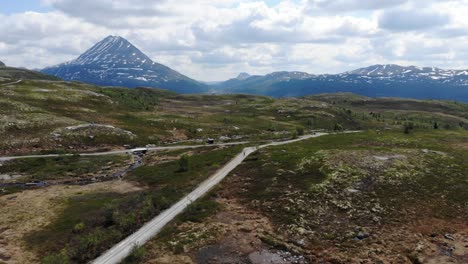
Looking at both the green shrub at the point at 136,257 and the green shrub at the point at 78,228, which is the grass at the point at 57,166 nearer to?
the green shrub at the point at 78,228

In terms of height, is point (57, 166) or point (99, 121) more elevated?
point (99, 121)

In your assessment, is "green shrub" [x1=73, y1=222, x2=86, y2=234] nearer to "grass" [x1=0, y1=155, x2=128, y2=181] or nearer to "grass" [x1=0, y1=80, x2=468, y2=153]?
"grass" [x1=0, y1=155, x2=128, y2=181]

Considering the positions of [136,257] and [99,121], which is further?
[99,121]

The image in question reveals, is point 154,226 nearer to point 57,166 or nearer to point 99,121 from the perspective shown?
point 57,166

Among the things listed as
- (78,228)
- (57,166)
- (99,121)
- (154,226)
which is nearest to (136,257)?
(154,226)

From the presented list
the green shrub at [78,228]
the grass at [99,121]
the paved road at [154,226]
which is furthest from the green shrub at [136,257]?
the grass at [99,121]

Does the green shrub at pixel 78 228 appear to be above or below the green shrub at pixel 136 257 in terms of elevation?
below

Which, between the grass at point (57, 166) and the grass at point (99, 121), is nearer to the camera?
the grass at point (57, 166)

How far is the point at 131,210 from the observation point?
165ft

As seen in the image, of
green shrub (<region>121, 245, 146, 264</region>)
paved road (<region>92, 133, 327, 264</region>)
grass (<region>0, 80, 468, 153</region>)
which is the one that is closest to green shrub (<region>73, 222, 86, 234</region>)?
paved road (<region>92, 133, 327, 264</region>)

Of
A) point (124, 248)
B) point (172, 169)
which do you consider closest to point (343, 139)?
point (172, 169)

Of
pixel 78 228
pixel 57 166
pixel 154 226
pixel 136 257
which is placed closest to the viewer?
pixel 136 257

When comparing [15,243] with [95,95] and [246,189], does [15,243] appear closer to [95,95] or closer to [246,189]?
[246,189]

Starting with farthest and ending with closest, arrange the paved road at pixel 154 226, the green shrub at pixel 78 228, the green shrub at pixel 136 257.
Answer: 1. the green shrub at pixel 78 228
2. the paved road at pixel 154 226
3. the green shrub at pixel 136 257
